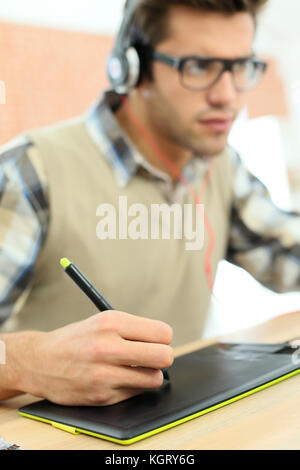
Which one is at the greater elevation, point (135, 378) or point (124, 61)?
point (124, 61)

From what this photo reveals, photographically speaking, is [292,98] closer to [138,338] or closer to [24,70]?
[24,70]

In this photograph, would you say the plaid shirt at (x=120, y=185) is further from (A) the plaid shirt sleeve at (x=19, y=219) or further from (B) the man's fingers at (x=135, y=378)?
(B) the man's fingers at (x=135, y=378)

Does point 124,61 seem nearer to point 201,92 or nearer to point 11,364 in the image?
point 201,92

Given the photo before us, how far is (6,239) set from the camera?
0.69m

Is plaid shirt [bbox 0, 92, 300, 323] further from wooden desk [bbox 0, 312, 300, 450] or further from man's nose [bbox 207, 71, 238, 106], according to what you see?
wooden desk [bbox 0, 312, 300, 450]

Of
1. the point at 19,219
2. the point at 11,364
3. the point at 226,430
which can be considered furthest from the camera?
the point at 19,219

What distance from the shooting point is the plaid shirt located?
69cm

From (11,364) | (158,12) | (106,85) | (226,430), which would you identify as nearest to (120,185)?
(106,85)

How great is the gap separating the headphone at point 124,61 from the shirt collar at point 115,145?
0.26 feet

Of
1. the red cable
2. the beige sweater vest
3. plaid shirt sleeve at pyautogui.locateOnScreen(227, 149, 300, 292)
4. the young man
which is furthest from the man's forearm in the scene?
plaid shirt sleeve at pyautogui.locateOnScreen(227, 149, 300, 292)

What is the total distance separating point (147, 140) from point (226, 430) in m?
0.62

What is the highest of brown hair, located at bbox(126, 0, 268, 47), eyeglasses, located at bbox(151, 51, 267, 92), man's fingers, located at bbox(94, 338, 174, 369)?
brown hair, located at bbox(126, 0, 268, 47)

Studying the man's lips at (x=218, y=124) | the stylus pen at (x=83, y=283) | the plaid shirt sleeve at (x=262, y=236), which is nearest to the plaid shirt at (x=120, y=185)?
the plaid shirt sleeve at (x=262, y=236)

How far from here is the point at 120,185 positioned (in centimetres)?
80
